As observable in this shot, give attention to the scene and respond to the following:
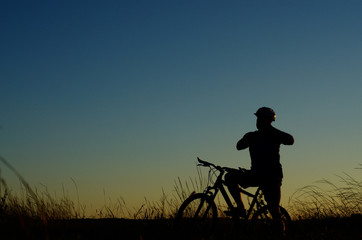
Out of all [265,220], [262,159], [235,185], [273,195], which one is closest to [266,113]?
[262,159]

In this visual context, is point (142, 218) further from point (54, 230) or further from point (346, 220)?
point (346, 220)

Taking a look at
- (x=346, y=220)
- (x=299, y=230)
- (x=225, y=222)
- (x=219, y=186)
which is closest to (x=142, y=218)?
(x=225, y=222)

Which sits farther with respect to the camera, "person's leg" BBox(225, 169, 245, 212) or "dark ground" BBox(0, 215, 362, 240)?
"person's leg" BBox(225, 169, 245, 212)

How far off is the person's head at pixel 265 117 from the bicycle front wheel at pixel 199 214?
5.07ft

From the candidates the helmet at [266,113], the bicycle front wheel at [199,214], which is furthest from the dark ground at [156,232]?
the helmet at [266,113]

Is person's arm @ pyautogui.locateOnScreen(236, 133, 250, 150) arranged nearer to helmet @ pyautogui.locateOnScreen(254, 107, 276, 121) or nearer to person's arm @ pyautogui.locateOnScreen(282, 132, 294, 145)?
helmet @ pyautogui.locateOnScreen(254, 107, 276, 121)

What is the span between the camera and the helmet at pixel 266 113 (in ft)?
24.0

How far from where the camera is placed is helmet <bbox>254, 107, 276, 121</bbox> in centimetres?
732

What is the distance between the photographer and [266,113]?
7309mm

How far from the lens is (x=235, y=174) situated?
7.39 meters

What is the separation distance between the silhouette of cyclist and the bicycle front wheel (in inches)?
16.6

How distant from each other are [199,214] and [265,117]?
2.03 m

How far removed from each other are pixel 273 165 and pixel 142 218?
3.43 metres

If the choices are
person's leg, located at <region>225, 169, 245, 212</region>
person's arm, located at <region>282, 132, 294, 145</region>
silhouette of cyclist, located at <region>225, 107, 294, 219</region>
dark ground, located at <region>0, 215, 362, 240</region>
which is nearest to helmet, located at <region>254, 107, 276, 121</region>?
silhouette of cyclist, located at <region>225, 107, 294, 219</region>
